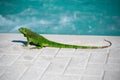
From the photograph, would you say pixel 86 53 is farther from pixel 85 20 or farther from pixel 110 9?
pixel 110 9

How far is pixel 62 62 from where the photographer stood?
5969 mm

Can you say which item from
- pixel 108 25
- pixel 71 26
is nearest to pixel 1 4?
pixel 71 26

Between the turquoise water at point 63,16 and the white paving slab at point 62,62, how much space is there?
9.07 feet

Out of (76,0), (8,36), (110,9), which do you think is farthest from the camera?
(76,0)

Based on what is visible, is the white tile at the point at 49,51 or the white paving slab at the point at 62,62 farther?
the white tile at the point at 49,51

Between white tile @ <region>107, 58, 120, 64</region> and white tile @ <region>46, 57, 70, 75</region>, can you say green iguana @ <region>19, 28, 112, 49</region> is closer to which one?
white tile @ <region>46, 57, 70, 75</region>

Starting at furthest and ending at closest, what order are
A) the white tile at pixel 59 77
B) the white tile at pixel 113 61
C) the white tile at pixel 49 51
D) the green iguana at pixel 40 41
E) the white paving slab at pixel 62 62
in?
the green iguana at pixel 40 41
the white tile at pixel 49 51
the white tile at pixel 113 61
the white paving slab at pixel 62 62
the white tile at pixel 59 77

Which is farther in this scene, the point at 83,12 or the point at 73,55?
the point at 83,12

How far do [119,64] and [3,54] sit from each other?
97.0 inches

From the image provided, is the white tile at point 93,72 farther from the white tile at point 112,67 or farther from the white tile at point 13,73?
the white tile at point 13,73

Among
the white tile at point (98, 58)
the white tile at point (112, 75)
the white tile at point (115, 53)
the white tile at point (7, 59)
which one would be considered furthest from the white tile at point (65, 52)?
the white tile at point (112, 75)

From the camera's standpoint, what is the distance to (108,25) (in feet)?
33.0

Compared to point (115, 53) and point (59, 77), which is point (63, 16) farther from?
point (59, 77)

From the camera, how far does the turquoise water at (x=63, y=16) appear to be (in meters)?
9.99
